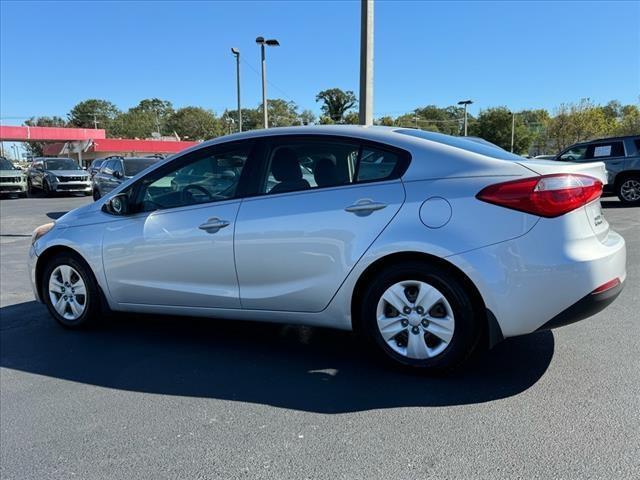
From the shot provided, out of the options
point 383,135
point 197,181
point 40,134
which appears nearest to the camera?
point 383,135

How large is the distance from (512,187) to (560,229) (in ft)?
1.16

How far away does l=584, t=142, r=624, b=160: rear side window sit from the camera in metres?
13.5

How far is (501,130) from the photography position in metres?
63.7

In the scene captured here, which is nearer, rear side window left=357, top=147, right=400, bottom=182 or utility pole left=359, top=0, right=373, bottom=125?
rear side window left=357, top=147, right=400, bottom=182

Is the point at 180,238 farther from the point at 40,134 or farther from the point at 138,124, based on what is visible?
the point at 138,124

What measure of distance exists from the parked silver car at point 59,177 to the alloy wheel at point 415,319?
20695 millimetres

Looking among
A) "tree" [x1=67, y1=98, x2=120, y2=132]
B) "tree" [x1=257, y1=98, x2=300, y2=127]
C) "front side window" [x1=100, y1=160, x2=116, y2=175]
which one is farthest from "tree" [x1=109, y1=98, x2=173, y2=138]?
"front side window" [x1=100, y1=160, x2=116, y2=175]

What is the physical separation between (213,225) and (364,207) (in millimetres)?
1154

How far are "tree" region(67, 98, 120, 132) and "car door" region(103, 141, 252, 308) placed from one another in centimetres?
10609

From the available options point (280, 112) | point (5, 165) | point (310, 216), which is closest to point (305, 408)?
point (310, 216)

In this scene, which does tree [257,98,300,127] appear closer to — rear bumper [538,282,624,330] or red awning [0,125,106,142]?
red awning [0,125,106,142]

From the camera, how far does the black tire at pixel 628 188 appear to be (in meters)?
13.2

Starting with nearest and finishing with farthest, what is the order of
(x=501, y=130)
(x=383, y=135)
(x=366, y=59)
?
(x=383, y=135), (x=366, y=59), (x=501, y=130)

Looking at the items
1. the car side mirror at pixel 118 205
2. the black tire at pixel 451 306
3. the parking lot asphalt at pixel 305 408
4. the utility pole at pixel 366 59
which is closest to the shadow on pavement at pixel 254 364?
the parking lot asphalt at pixel 305 408
